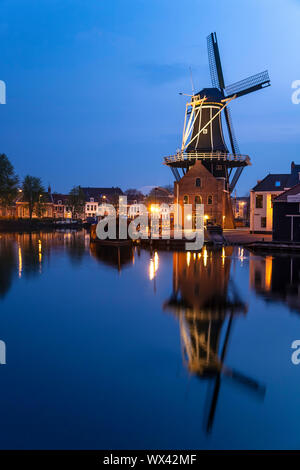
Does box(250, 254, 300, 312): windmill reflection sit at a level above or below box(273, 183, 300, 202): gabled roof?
below

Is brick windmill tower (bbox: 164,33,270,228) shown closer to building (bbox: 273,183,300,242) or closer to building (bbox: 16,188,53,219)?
building (bbox: 273,183,300,242)

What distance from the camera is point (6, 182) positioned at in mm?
67438

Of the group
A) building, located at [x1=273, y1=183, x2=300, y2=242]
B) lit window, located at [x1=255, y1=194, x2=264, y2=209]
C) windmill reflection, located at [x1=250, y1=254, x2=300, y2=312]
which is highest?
lit window, located at [x1=255, y1=194, x2=264, y2=209]

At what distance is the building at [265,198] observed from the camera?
1742 inches

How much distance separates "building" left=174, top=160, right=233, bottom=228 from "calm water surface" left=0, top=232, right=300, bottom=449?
104 ft

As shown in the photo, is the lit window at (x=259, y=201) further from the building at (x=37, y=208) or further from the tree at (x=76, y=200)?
the tree at (x=76, y=200)

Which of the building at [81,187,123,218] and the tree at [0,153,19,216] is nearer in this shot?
the tree at [0,153,19,216]

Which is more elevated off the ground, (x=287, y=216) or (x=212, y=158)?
(x=212, y=158)

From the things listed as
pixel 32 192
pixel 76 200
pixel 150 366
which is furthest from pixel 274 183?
pixel 76 200

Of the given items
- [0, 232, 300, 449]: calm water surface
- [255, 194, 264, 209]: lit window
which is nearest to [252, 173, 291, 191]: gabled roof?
[255, 194, 264, 209]: lit window

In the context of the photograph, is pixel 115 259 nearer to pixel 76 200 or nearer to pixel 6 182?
pixel 6 182

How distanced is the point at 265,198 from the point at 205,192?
7971 millimetres

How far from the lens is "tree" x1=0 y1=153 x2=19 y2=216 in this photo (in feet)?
220

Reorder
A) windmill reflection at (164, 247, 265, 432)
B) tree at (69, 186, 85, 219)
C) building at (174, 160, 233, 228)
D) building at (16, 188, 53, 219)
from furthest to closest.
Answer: tree at (69, 186, 85, 219) < building at (16, 188, 53, 219) < building at (174, 160, 233, 228) < windmill reflection at (164, 247, 265, 432)
